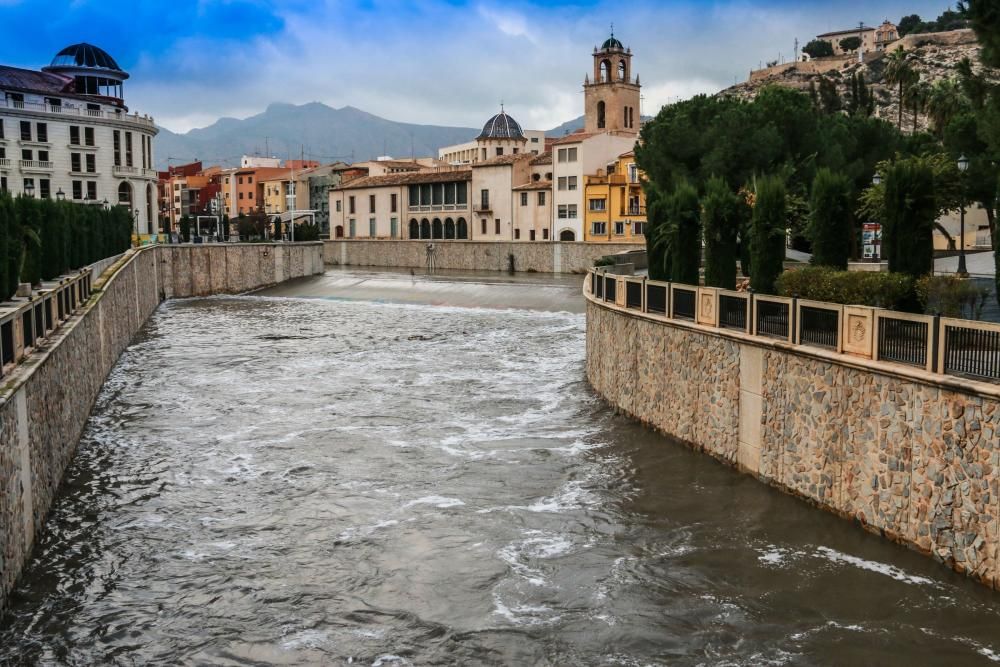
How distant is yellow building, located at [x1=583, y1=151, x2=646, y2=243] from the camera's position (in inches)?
2761

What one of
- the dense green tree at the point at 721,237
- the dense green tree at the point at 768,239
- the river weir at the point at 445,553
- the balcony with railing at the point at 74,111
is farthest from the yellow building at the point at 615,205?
the dense green tree at the point at 768,239

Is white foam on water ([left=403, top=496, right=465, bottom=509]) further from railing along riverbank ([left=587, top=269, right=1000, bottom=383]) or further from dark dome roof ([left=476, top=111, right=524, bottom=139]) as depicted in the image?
dark dome roof ([left=476, top=111, right=524, bottom=139])

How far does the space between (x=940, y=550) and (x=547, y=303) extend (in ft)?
124

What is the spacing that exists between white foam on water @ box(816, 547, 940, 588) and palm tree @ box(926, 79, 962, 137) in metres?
46.4

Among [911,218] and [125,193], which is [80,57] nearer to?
[125,193]

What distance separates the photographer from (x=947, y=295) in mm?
17406

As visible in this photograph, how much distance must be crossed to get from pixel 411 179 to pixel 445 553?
74.4m

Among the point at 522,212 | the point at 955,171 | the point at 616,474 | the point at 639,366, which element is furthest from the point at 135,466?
the point at 522,212

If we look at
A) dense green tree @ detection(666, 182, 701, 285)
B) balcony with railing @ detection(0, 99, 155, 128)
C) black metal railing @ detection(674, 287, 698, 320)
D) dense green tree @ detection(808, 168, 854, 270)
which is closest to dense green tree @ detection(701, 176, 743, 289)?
dense green tree @ detection(666, 182, 701, 285)

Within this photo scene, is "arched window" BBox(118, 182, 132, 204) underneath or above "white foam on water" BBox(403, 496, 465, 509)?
above

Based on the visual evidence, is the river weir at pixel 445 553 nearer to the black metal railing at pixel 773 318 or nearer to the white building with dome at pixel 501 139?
the black metal railing at pixel 773 318

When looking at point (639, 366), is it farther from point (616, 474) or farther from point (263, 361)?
point (263, 361)

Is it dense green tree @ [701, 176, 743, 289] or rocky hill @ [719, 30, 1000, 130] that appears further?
rocky hill @ [719, 30, 1000, 130]

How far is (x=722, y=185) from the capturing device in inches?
993
